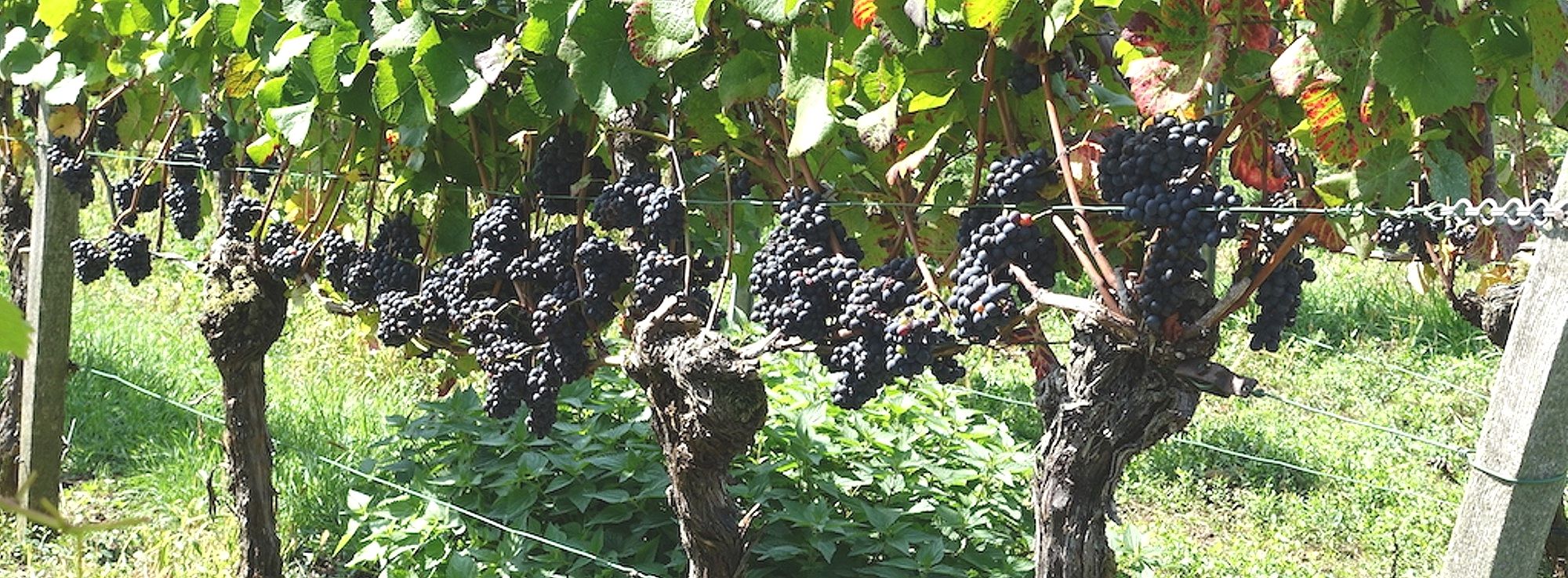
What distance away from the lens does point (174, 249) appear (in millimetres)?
7781

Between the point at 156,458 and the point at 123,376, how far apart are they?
80 centimetres

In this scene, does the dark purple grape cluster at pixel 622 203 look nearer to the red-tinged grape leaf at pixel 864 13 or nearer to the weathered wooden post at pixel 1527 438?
the red-tinged grape leaf at pixel 864 13

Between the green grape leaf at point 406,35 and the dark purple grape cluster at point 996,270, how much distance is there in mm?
1014

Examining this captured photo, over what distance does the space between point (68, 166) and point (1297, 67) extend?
325 centimetres

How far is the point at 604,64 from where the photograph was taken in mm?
2205

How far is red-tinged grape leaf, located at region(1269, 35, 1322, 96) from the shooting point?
1.54 m

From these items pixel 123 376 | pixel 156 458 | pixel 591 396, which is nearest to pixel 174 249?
pixel 123 376

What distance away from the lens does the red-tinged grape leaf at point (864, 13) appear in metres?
1.84

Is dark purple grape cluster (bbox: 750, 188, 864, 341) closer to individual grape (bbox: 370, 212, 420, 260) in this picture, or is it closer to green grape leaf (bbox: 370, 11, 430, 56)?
green grape leaf (bbox: 370, 11, 430, 56)

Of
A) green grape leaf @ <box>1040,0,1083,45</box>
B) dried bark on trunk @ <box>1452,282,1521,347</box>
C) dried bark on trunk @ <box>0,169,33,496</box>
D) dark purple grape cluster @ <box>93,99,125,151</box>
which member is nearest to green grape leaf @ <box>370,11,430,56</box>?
green grape leaf @ <box>1040,0,1083,45</box>

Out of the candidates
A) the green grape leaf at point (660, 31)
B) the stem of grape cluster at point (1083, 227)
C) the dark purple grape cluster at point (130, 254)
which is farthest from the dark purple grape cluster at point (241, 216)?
the stem of grape cluster at point (1083, 227)

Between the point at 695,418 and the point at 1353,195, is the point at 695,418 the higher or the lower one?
the lower one

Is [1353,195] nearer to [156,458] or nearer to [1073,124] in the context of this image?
[1073,124]

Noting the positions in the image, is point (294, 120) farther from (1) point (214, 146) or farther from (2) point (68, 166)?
(2) point (68, 166)
